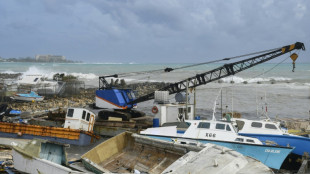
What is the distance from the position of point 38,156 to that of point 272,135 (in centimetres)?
1211

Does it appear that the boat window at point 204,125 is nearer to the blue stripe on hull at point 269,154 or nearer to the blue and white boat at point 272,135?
the blue stripe on hull at point 269,154

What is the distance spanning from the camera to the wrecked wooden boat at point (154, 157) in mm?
8516

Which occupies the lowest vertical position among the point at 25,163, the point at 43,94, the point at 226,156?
the point at 25,163

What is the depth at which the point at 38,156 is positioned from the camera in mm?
11359

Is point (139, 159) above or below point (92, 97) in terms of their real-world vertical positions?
below

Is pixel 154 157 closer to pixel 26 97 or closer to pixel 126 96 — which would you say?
pixel 126 96

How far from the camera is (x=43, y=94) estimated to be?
38594 millimetres

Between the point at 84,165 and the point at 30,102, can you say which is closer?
the point at 84,165

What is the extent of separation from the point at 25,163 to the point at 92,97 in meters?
30.9

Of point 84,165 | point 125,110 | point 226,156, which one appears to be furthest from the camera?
point 125,110

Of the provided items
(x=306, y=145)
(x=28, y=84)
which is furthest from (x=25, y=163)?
(x=28, y=84)

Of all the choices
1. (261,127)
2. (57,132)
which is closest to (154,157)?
(261,127)

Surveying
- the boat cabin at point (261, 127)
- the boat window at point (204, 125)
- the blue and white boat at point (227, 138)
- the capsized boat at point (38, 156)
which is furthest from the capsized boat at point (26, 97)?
the boat cabin at point (261, 127)

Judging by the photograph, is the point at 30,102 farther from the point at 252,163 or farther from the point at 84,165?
the point at 252,163
